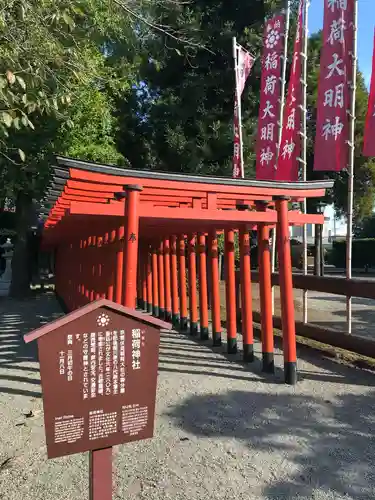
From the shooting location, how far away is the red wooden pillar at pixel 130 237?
4855mm

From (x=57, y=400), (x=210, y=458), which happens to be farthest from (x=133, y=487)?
(x=57, y=400)

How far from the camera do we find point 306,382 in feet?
18.1

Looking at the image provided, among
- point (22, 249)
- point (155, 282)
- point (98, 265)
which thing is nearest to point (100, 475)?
point (98, 265)

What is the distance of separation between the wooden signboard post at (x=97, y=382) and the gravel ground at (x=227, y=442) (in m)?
0.94

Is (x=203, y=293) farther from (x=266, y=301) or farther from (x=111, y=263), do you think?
(x=266, y=301)

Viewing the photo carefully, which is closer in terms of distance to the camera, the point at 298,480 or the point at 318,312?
the point at 298,480

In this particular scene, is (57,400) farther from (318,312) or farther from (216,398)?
(318,312)

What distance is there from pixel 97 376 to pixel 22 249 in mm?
14100

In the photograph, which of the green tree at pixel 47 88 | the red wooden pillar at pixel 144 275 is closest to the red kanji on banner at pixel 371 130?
the green tree at pixel 47 88

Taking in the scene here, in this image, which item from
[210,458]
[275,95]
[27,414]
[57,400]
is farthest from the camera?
[275,95]

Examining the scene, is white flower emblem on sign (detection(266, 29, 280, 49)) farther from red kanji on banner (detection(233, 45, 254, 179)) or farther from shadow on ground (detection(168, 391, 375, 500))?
shadow on ground (detection(168, 391, 375, 500))

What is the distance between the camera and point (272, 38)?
9414mm

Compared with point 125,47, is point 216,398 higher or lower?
lower

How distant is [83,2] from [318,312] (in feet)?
30.3
